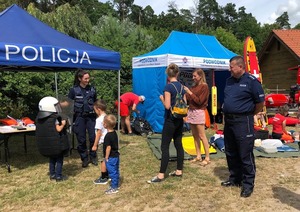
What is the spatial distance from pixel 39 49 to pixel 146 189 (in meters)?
2.59

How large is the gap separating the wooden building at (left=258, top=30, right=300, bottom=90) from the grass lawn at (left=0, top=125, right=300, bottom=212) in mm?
18204

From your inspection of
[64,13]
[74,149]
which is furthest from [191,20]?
[74,149]

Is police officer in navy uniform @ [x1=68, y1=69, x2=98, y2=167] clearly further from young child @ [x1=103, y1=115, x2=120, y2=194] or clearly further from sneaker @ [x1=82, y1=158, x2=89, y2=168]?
young child @ [x1=103, y1=115, x2=120, y2=194]

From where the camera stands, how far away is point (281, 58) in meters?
23.9

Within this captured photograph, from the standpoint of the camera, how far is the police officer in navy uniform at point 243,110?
399 cm

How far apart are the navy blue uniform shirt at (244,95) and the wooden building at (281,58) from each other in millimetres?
19074

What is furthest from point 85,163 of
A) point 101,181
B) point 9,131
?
point 9,131

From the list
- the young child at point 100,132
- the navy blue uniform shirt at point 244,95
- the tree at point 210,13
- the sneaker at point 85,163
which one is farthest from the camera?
the tree at point 210,13

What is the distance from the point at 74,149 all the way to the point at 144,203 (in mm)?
3244

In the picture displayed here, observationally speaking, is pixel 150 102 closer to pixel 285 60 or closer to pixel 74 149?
pixel 74 149

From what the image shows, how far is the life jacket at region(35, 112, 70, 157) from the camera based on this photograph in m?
4.54

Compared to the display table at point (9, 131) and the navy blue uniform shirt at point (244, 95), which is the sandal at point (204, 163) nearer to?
the navy blue uniform shirt at point (244, 95)

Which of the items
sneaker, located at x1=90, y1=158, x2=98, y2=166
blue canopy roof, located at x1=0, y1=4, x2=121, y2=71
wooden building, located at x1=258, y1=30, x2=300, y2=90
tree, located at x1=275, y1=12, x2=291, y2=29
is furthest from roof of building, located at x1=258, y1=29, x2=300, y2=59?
tree, located at x1=275, y1=12, x2=291, y2=29

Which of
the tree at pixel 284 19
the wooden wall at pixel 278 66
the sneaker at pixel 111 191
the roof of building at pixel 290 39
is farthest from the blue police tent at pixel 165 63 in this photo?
the tree at pixel 284 19
